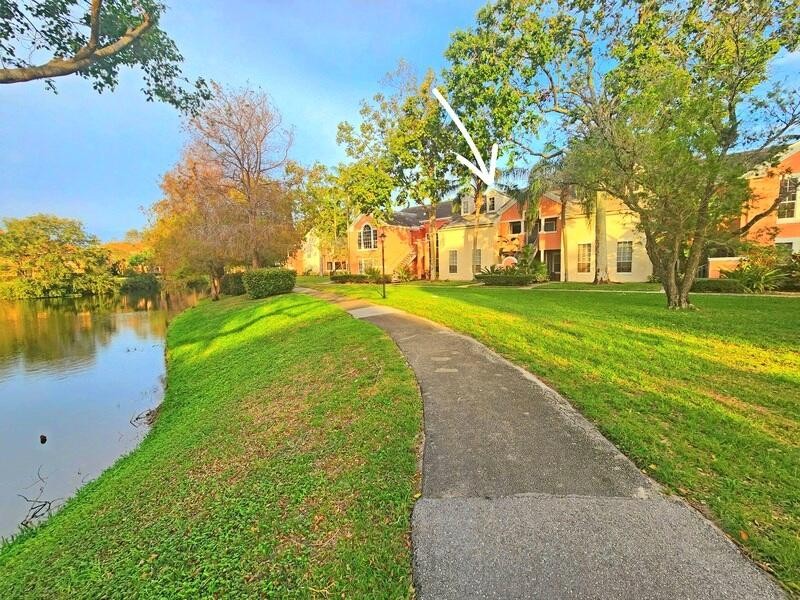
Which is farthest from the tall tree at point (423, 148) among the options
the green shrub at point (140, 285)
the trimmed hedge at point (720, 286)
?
the green shrub at point (140, 285)

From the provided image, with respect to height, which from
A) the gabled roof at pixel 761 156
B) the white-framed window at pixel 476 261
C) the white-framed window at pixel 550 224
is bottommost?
the white-framed window at pixel 476 261

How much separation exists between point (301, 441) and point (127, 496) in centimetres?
199

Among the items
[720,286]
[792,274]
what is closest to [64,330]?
[720,286]

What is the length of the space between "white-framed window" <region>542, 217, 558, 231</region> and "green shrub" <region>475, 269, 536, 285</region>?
14.8ft

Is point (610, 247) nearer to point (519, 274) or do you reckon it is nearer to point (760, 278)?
point (519, 274)

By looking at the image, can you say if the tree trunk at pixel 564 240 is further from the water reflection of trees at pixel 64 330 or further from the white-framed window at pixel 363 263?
the water reflection of trees at pixel 64 330

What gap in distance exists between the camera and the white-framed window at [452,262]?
2856 centimetres

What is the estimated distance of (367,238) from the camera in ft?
113

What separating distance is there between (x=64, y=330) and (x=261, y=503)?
22083 mm

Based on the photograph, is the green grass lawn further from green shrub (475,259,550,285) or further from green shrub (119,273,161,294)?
green shrub (119,273,161,294)

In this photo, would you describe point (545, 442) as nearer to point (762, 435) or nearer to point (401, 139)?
point (762, 435)

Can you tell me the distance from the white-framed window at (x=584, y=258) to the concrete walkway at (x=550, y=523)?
20892 mm

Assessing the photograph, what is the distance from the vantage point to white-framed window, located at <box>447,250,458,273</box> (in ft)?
93.7

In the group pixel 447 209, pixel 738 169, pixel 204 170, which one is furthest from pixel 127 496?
pixel 447 209
